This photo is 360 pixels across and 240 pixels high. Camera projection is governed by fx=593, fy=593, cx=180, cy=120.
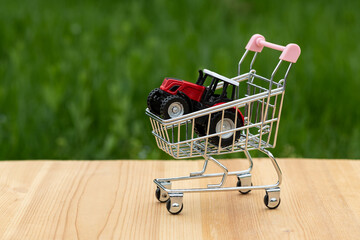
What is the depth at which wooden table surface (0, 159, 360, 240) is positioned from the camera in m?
1.63

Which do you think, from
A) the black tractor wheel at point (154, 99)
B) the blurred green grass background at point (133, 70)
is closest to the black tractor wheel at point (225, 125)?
the black tractor wheel at point (154, 99)

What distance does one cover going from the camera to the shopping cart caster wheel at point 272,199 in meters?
1.80

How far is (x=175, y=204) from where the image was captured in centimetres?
172

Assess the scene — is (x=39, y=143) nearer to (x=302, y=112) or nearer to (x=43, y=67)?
(x=43, y=67)

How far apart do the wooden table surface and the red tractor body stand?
352mm

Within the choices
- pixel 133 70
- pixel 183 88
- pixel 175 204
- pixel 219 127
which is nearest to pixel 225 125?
pixel 219 127

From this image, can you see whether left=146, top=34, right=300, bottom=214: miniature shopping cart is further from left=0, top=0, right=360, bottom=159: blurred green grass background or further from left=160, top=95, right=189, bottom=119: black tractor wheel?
left=0, top=0, right=360, bottom=159: blurred green grass background

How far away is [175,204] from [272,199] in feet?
0.99

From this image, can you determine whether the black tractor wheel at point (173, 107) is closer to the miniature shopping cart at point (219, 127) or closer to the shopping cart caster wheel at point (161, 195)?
the miniature shopping cart at point (219, 127)

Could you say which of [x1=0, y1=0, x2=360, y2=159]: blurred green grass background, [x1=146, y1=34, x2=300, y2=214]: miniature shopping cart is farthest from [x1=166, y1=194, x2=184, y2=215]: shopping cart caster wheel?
[x1=0, y1=0, x2=360, y2=159]: blurred green grass background

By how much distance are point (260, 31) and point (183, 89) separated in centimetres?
326

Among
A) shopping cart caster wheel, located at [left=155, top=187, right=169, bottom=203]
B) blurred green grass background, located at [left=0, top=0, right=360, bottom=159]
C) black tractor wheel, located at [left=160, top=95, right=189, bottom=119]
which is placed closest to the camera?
black tractor wheel, located at [left=160, top=95, right=189, bottom=119]

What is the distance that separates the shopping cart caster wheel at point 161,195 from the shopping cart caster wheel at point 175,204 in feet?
0.32

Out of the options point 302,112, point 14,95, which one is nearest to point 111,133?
point 14,95
